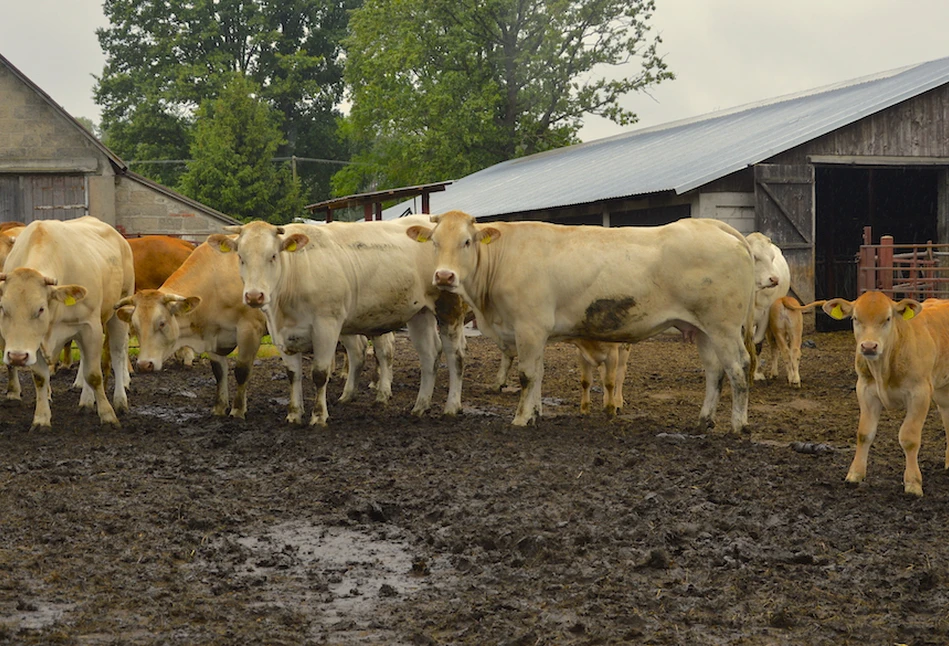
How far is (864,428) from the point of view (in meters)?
6.95

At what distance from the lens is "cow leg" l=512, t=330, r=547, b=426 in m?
9.30

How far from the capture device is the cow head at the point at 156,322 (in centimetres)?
952

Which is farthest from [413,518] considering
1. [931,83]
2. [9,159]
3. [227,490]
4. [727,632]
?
[9,159]

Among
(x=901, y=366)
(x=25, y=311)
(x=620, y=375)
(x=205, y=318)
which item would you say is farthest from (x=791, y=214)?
(x=25, y=311)

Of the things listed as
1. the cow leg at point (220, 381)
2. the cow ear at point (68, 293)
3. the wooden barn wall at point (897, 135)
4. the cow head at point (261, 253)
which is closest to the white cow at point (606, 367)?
the cow head at point (261, 253)

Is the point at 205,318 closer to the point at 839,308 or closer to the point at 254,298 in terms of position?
the point at 254,298

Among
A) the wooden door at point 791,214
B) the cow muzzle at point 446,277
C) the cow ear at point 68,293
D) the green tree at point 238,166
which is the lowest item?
the cow ear at point 68,293

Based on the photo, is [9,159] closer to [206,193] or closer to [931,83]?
[206,193]

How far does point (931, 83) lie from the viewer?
19875mm

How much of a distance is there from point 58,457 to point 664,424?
4892 mm

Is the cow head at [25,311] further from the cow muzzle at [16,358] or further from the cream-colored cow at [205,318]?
the cream-colored cow at [205,318]

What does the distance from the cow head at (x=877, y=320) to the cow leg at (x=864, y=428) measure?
299mm

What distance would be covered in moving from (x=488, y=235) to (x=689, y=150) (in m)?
14.1

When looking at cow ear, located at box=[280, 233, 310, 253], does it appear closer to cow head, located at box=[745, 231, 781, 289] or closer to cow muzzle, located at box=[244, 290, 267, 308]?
cow muzzle, located at box=[244, 290, 267, 308]
